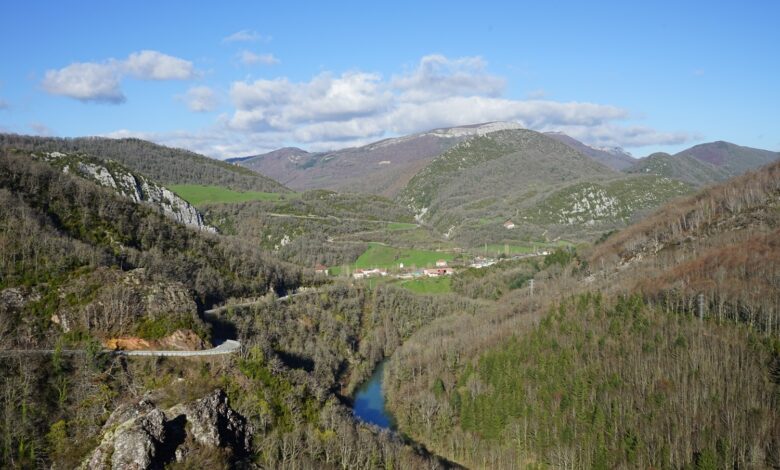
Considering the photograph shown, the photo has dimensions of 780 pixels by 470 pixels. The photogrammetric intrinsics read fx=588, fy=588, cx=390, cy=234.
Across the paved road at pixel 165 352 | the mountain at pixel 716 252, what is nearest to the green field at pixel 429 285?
the mountain at pixel 716 252

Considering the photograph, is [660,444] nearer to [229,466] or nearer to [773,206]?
[229,466]

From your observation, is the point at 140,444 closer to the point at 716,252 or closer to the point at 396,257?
the point at 716,252

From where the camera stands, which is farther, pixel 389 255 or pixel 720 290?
pixel 389 255

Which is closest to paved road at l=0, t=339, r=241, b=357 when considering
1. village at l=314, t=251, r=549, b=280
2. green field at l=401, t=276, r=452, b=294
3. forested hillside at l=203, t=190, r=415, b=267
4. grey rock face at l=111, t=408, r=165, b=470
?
grey rock face at l=111, t=408, r=165, b=470

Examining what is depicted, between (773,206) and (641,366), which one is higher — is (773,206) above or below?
above

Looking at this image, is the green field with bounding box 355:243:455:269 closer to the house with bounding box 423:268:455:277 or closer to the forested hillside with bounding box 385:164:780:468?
the house with bounding box 423:268:455:277

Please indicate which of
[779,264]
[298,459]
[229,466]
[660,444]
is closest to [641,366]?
[660,444]

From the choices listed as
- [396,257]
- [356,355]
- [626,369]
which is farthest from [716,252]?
[396,257]
